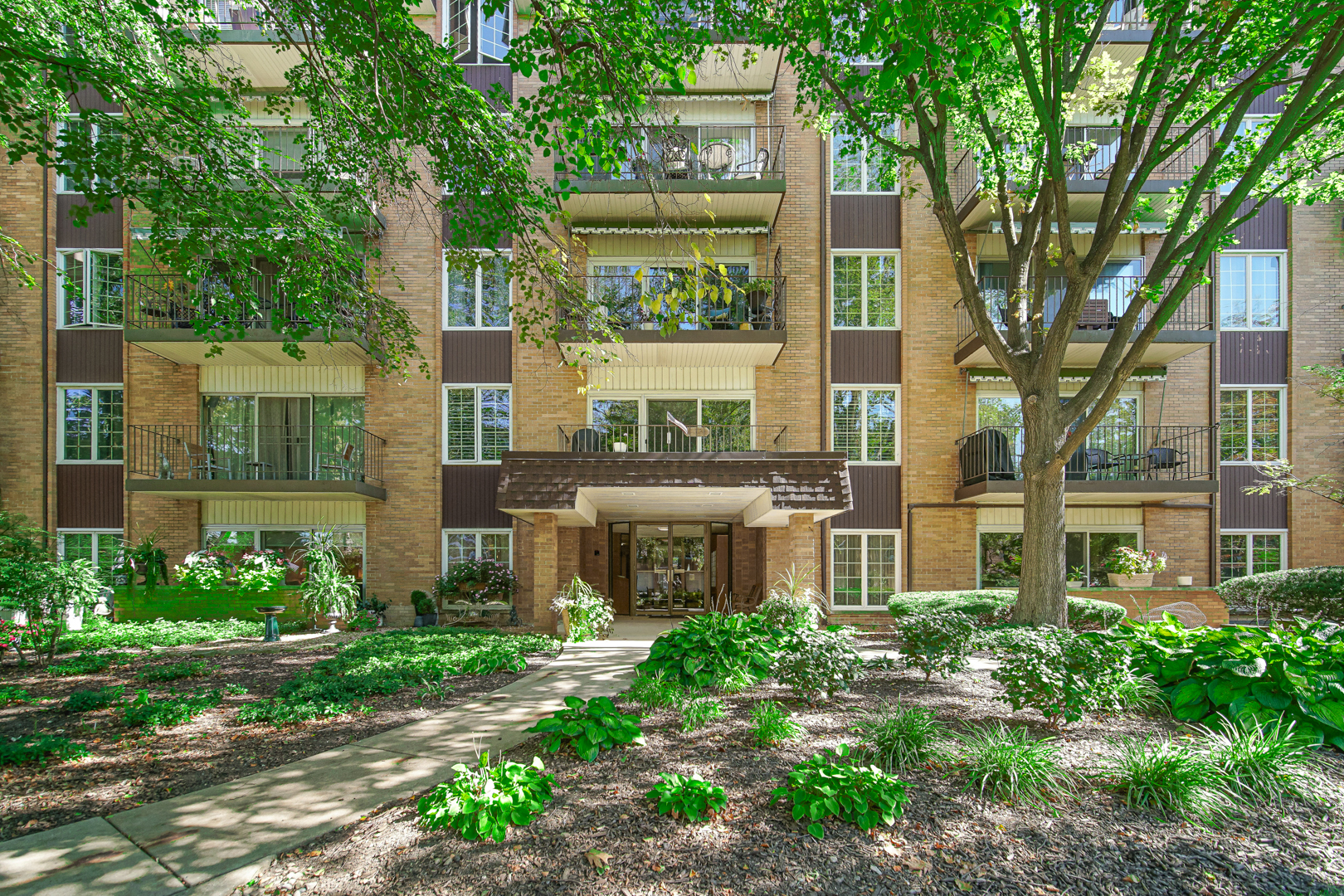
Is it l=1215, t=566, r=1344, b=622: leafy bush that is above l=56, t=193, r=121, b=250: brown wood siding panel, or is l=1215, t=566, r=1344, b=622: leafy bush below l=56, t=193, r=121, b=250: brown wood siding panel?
below

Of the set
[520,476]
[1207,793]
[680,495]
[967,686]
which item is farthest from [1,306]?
[1207,793]

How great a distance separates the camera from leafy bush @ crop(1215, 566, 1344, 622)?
1165 centimetres

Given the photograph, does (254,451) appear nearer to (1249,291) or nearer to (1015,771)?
(1015,771)

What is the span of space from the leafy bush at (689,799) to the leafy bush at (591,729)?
90cm

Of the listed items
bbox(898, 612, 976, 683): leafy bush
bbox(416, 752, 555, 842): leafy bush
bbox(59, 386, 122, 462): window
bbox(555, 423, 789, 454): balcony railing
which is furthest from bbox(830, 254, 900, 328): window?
bbox(59, 386, 122, 462): window

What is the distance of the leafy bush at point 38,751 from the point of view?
14.6 feet

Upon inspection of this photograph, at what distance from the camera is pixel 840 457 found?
1062 centimetres

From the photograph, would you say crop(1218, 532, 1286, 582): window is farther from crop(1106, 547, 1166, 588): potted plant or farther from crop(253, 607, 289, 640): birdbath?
crop(253, 607, 289, 640): birdbath

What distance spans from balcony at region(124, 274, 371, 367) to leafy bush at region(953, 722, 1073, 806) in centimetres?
1212

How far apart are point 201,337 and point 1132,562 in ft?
62.6

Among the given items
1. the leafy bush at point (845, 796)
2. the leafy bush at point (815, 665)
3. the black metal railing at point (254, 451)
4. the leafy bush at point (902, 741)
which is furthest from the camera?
the black metal railing at point (254, 451)

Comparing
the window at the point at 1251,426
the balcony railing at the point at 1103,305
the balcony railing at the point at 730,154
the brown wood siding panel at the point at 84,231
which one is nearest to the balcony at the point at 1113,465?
the window at the point at 1251,426

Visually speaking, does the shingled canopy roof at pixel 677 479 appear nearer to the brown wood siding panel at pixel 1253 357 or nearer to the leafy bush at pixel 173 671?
the leafy bush at pixel 173 671

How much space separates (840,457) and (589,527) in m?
7.01
